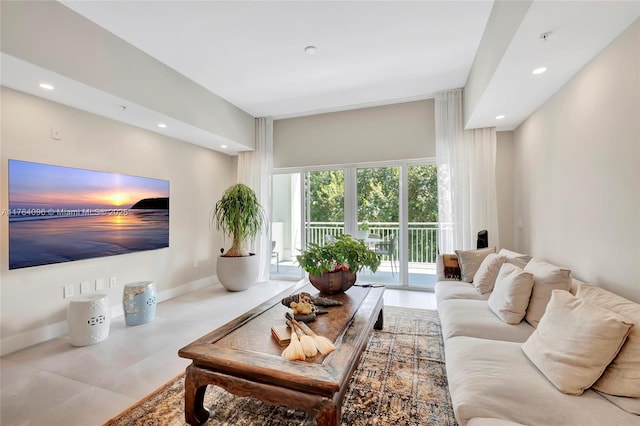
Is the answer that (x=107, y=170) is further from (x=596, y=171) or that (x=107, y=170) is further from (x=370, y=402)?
(x=596, y=171)

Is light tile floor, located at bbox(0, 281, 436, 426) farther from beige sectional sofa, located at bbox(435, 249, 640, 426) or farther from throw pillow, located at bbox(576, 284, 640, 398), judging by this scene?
throw pillow, located at bbox(576, 284, 640, 398)

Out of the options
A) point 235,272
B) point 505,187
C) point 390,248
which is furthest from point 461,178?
point 235,272

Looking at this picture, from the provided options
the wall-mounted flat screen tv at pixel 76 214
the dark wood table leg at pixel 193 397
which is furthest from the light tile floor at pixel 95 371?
the wall-mounted flat screen tv at pixel 76 214

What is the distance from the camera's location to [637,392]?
1155 mm

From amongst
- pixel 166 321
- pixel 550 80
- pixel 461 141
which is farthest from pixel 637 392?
pixel 166 321

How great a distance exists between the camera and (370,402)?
176 centimetres

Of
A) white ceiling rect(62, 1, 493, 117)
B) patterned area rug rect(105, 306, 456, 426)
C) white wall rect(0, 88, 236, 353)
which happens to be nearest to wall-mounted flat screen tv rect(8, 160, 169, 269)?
white wall rect(0, 88, 236, 353)

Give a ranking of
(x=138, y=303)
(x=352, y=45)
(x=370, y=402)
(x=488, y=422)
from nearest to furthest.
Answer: (x=488, y=422), (x=370, y=402), (x=352, y=45), (x=138, y=303)

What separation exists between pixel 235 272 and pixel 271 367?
3186 millimetres

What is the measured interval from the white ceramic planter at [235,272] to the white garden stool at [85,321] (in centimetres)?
178

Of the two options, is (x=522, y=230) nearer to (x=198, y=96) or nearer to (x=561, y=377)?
(x=561, y=377)

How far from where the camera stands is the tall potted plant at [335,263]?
2.36 m

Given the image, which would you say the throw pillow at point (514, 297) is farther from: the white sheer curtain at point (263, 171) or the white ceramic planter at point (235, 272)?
the white sheer curtain at point (263, 171)

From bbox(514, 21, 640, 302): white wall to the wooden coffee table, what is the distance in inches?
66.7
